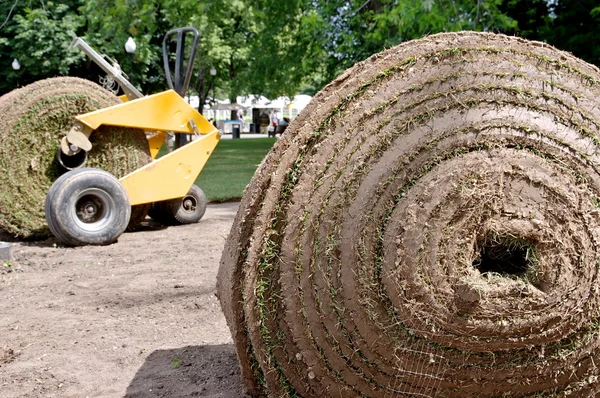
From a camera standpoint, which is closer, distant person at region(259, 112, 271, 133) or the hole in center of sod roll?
the hole in center of sod roll

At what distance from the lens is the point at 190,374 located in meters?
3.41

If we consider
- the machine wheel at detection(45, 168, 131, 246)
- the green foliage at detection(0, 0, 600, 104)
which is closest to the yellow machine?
the machine wheel at detection(45, 168, 131, 246)

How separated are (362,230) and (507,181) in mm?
510

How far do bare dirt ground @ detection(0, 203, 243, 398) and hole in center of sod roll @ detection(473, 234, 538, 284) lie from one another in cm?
148

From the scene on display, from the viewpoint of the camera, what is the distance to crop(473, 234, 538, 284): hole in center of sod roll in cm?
213

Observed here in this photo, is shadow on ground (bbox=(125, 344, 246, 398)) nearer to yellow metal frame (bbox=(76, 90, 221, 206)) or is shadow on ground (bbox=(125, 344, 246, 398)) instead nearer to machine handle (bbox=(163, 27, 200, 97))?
yellow metal frame (bbox=(76, 90, 221, 206))

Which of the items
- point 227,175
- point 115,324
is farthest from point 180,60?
point 227,175

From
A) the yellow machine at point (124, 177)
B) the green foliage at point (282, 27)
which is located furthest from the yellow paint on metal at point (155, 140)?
the green foliage at point (282, 27)

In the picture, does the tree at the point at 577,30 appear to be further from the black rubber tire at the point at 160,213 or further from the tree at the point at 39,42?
the tree at the point at 39,42

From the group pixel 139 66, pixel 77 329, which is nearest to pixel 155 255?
pixel 77 329

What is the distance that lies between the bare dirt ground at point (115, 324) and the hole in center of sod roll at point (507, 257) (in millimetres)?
1484

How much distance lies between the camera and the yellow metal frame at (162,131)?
720cm

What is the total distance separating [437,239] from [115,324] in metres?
2.95

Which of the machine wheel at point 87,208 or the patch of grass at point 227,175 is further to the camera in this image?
the patch of grass at point 227,175
